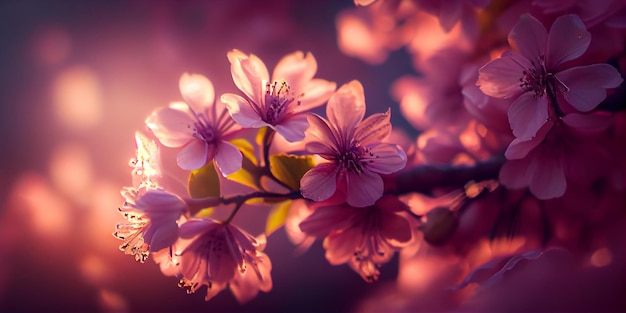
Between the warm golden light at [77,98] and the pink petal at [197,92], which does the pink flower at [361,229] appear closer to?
the pink petal at [197,92]

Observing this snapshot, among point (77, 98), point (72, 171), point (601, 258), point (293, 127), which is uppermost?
point (77, 98)

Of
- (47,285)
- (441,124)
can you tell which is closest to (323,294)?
(47,285)

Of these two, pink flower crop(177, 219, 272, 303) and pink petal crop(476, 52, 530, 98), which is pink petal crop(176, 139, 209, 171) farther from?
pink petal crop(476, 52, 530, 98)

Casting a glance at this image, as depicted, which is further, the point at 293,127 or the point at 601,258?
the point at 601,258

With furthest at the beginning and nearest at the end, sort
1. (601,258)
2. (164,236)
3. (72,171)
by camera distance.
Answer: (72,171), (601,258), (164,236)

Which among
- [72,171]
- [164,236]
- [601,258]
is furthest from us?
[72,171]

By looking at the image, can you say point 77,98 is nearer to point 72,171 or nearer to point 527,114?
point 72,171

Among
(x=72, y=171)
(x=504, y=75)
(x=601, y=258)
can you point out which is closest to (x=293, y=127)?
(x=504, y=75)

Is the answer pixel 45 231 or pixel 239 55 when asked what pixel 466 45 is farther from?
pixel 45 231
